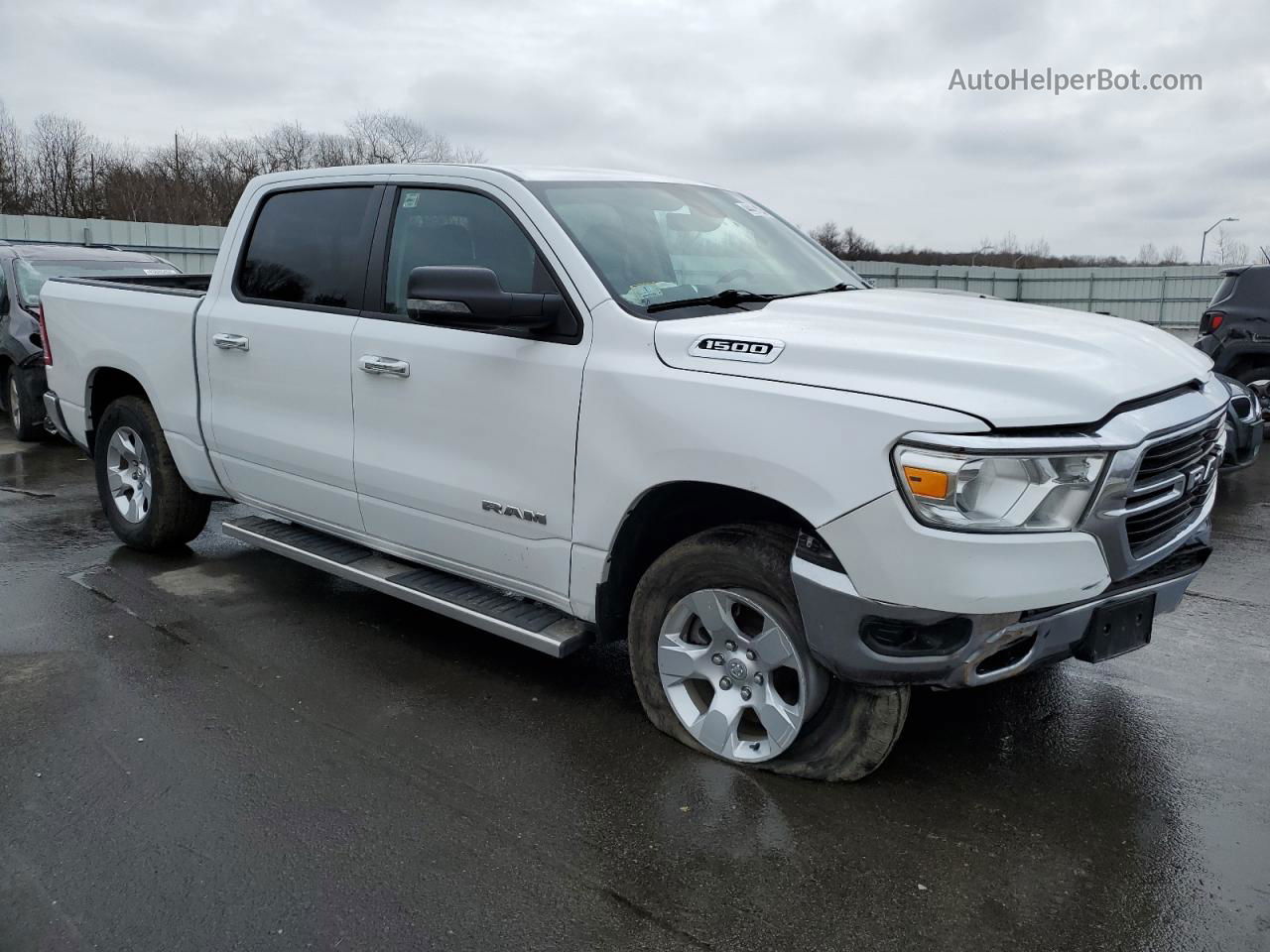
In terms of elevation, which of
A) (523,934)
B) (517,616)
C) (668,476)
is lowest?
(523,934)

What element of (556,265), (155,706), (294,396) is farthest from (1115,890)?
(294,396)

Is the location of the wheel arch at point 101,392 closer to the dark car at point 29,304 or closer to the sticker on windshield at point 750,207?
the sticker on windshield at point 750,207

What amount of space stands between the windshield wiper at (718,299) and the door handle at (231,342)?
7.45 feet

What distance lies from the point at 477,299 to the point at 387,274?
1.04 meters

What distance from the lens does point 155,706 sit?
4098 mm

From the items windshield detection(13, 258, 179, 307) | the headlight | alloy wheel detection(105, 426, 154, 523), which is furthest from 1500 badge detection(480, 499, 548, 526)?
windshield detection(13, 258, 179, 307)

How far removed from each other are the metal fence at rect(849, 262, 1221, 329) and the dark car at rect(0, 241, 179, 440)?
22.0 m

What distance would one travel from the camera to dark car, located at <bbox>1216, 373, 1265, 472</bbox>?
24.3 ft

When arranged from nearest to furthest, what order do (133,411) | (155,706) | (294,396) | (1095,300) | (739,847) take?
(739,847), (155,706), (294,396), (133,411), (1095,300)

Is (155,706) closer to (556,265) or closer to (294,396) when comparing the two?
(294,396)

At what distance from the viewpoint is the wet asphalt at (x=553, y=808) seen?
9.16ft

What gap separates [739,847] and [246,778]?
1679mm

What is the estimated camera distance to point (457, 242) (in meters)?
4.17

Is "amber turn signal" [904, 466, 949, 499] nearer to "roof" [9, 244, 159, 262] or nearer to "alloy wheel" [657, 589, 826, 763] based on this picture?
"alloy wheel" [657, 589, 826, 763]
